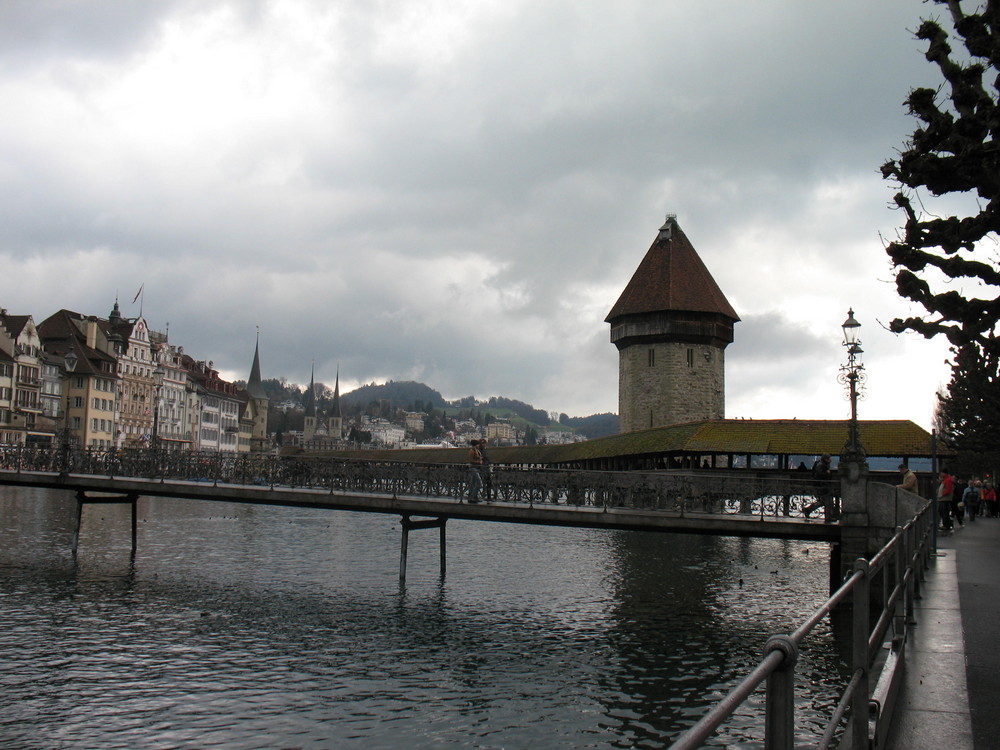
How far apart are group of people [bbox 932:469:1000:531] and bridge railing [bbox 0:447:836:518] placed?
528cm

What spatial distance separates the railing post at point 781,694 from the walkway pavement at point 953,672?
2.63 m

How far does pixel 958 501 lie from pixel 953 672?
34134 millimetres

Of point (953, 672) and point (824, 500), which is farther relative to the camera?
point (824, 500)

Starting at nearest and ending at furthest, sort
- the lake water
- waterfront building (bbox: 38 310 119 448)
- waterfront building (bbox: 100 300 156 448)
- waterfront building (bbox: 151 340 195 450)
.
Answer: the lake water → waterfront building (bbox: 38 310 119 448) → waterfront building (bbox: 100 300 156 448) → waterfront building (bbox: 151 340 195 450)

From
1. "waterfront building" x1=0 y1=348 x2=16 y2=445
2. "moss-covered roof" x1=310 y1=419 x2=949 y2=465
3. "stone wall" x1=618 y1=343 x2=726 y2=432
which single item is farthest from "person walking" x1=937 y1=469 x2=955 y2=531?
"waterfront building" x1=0 y1=348 x2=16 y2=445

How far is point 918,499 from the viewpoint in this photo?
21297 millimetres

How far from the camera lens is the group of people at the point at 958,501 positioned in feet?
92.1

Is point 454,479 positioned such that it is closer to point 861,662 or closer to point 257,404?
point 861,662

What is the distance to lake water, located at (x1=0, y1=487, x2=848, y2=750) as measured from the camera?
11.7 meters

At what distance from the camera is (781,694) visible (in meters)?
3.12

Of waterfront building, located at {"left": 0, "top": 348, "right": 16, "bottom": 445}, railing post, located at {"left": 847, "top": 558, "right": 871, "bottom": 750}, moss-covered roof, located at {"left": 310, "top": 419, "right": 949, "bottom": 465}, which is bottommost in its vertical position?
railing post, located at {"left": 847, "top": 558, "right": 871, "bottom": 750}

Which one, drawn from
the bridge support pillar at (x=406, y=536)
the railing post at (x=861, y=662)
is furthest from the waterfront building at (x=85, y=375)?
the railing post at (x=861, y=662)

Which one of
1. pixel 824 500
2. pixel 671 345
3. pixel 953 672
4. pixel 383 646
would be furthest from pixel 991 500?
pixel 953 672

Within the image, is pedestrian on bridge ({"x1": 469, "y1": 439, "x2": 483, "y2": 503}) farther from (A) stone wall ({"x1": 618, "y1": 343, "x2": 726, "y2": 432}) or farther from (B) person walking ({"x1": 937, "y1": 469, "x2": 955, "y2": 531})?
(A) stone wall ({"x1": 618, "y1": 343, "x2": 726, "y2": 432})
